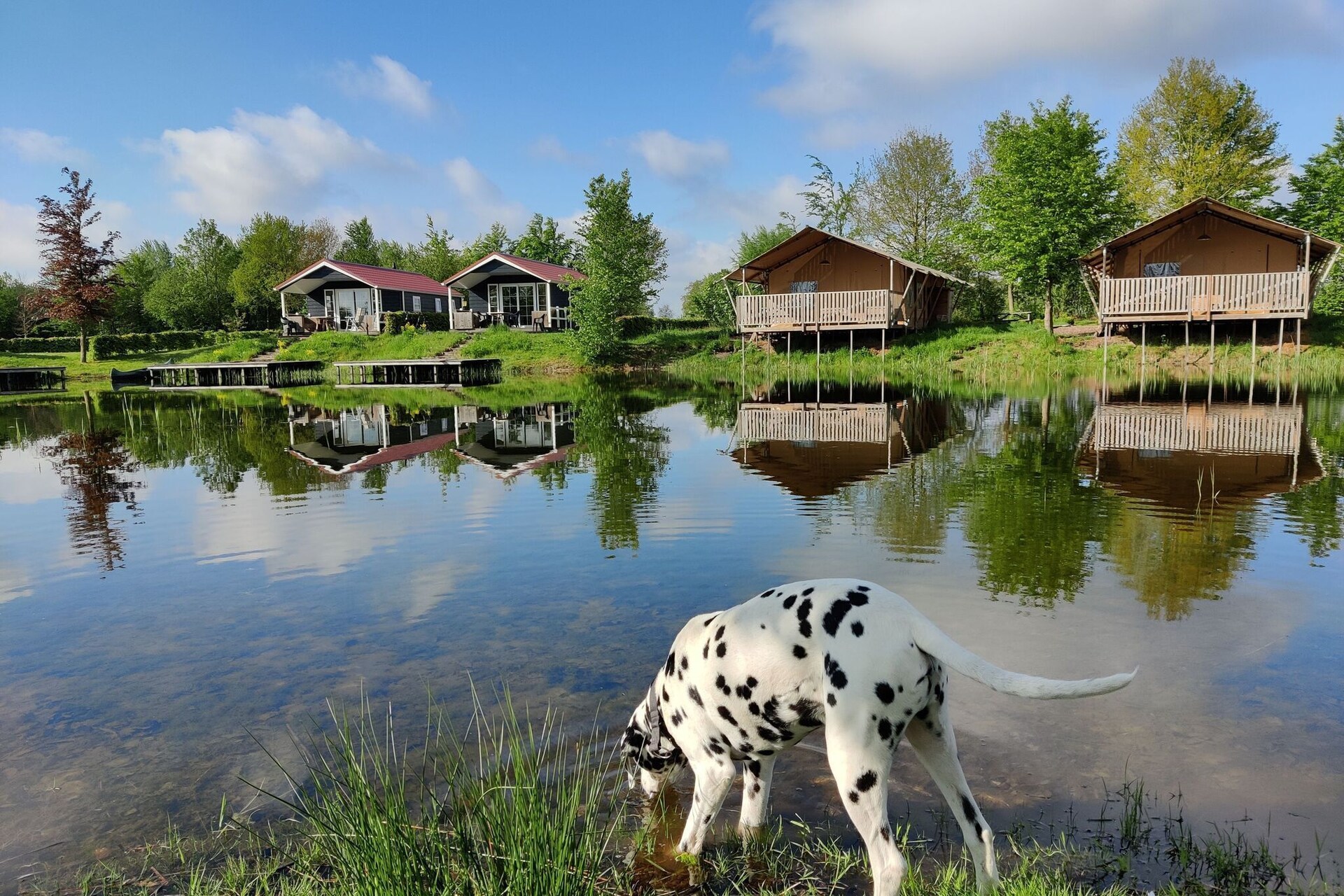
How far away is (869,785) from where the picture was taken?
310 cm

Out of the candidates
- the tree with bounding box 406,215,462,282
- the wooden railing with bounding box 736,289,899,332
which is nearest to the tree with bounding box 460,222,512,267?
the tree with bounding box 406,215,462,282

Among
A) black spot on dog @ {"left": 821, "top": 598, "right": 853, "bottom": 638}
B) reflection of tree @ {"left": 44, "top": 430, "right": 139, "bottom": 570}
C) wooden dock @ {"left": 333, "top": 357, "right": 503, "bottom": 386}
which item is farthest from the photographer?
wooden dock @ {"left": 333, "top": 357, "right": 503, "bottom": 386}

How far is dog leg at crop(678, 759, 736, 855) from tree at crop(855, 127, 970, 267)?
49223 mm

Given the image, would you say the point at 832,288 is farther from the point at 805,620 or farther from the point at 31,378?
the point at 31,378

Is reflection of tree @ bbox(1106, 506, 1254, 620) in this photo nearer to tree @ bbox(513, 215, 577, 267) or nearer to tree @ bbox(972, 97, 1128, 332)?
tree @ bbox(972, 97, 1128, 332)

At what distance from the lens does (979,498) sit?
10.8 metres

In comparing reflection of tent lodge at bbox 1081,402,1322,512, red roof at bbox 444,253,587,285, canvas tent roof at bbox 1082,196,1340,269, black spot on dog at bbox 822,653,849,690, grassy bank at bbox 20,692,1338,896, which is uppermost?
red roof at bbox 444,253,587,285

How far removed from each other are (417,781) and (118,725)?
83.9 inches

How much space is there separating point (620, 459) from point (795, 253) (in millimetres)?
26706

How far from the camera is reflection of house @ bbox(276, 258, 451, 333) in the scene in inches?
1972

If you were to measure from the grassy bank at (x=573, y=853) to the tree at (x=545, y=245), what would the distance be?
2949 inches

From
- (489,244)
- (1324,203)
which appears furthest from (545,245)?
(1324,203)

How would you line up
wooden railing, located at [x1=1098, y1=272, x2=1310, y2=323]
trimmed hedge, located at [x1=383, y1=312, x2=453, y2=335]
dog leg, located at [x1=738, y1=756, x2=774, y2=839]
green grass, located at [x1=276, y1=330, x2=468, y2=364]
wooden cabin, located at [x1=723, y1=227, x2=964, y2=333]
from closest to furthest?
dog leg, located at [x1=738, y1=756, x2=774, y2=839]
wooden railing, located at [x1=1098, y1=272, x2=1310, y2=323]
wooden cabin, located at [x1=723, y1=227, x2=964, y2=333]
green grass, located at [x1=276, y1=330, x2=468, y2=364]
trimmed hedge, located at [x1=383, y1=312, x2=453, y2=335]

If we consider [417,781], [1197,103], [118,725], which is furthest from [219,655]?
[1197,103]
